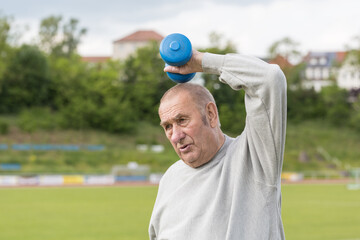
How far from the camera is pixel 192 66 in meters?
2.73

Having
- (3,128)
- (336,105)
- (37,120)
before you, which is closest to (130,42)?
(336,105)

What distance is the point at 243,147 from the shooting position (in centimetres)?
278

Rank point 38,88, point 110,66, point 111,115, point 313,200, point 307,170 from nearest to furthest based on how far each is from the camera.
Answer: point 313,200, point 307,170, point 111,115, point 38,88, point 110,66

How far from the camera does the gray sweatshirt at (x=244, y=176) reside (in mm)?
2600

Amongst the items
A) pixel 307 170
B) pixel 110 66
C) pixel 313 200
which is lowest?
pixel 307 170

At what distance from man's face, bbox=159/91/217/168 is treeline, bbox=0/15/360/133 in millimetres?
50828

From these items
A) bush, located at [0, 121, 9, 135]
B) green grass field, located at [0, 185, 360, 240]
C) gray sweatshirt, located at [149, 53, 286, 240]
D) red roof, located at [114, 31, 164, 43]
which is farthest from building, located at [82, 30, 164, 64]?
gray sweatshirt, located at [149, 53, 286, 240]

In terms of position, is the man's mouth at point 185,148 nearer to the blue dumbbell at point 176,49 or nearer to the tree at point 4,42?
the blue dumbbell at point 176,49

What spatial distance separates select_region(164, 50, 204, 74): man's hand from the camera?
2701 millimetres

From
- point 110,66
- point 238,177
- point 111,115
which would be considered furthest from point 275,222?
point 110,66

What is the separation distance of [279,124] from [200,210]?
0.54m

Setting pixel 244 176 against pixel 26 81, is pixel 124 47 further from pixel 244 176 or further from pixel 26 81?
pixel 244 176

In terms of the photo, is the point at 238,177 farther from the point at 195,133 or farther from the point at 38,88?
the point at 38,88

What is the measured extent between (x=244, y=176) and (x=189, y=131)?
1.12 feet
